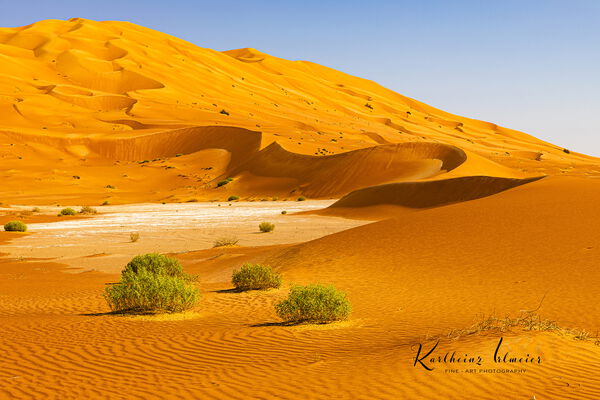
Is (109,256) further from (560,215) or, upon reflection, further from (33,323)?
(560,215)

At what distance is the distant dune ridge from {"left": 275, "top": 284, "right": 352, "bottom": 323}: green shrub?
134ft

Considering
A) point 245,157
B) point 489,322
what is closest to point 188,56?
point 245,157

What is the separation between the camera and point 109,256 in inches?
1038

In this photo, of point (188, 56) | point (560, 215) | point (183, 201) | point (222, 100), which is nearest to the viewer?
point (560, 215)

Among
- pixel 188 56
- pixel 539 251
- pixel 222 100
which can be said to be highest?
pixel 188 56

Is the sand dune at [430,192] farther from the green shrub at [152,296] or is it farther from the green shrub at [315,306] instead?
the green shrub at [152,296]

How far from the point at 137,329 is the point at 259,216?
32413 mm

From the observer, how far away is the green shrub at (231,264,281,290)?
16.9 meters

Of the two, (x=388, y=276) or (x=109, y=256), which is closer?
(x=388, y=276)

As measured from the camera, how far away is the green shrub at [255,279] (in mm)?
16922

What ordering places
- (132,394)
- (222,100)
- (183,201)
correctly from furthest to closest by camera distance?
(222,100)
(183,201)
(132,394)

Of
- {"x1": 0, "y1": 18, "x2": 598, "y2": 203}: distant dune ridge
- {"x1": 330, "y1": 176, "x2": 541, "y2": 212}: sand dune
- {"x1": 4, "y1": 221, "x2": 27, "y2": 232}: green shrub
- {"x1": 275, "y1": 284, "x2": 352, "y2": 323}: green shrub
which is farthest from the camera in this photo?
{"x1": 0, "y1": 18, "x2": 598, "y2": 203}: distant dune ridge
